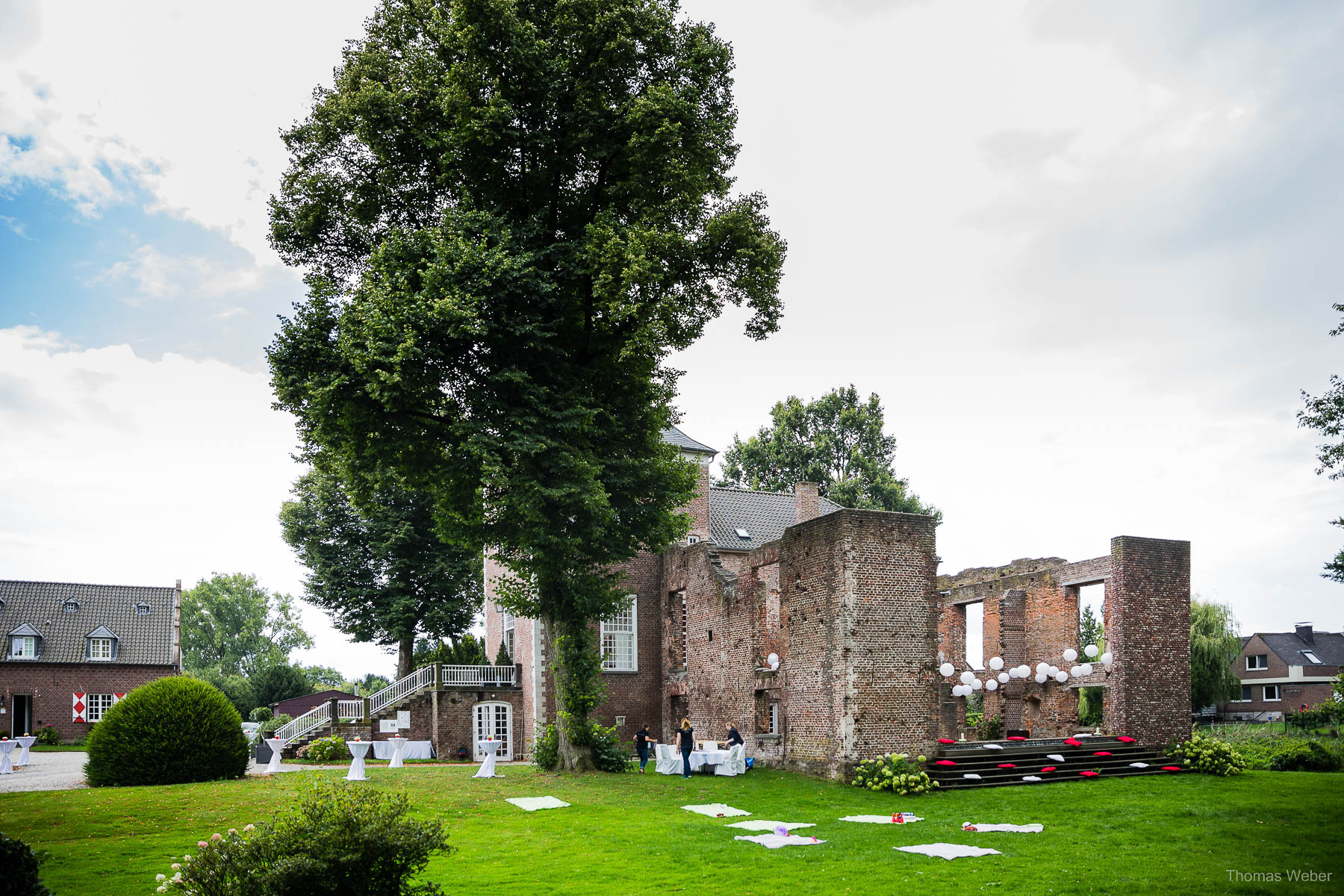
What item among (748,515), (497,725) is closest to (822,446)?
(748,515)

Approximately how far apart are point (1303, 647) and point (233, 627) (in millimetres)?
75260

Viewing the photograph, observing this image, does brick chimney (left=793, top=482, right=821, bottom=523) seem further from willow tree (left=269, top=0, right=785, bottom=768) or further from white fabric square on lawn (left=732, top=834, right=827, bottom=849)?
white fabric square on lawn (left=732, top=834, right=827, bottom=849)

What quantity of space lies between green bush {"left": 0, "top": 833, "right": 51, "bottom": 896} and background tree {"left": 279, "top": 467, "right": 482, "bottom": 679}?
28253 millimetres

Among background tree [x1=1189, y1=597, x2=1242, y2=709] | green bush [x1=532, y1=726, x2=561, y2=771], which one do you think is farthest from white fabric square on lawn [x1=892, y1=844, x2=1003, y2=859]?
background tree [x1=1189, y1=597, x2=1242, y2=709]

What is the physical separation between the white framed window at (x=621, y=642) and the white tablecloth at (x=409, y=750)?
20.5 ft

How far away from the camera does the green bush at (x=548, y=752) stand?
22828mm

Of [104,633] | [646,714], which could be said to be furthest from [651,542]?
[104,633]

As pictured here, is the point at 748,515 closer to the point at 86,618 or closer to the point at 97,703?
the point at 97,703

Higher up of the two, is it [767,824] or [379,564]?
[379,564]

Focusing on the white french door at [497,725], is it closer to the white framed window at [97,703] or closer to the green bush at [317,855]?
the white framed window at [97,703]

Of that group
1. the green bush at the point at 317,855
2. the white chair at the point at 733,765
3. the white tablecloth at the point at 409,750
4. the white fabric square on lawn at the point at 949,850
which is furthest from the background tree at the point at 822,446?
the green bush at the point at 317,855

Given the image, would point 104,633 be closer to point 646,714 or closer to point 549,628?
point 646,714

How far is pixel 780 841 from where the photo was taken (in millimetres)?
13289

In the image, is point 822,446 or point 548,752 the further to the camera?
point 822,446
